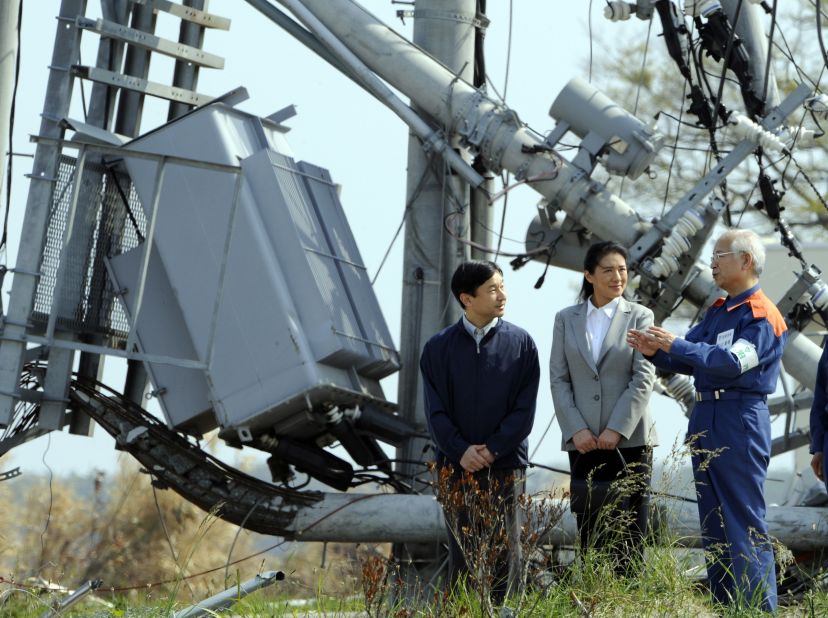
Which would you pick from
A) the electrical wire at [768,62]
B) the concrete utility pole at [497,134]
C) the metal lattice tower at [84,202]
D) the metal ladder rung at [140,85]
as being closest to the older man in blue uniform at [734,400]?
the concrete utility pole at [497,134]

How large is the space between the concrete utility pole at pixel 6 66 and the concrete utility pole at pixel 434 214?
8.94 feet

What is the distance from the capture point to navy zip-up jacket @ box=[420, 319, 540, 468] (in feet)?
21.4

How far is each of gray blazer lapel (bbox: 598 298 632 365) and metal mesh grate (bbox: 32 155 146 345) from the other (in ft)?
12.5

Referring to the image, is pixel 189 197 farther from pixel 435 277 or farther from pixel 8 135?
pixel 435 277

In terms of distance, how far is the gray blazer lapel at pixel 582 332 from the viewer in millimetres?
6570

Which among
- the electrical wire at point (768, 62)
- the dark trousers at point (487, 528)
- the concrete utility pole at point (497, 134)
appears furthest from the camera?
the concrete utility pole at point (497, 134)

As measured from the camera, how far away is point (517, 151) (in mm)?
9758


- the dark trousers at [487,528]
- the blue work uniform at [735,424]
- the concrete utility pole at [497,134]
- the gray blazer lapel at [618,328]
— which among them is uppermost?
the concrete utility pole at [497,134]

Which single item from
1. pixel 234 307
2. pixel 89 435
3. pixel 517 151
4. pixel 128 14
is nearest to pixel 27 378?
pixel 89 435

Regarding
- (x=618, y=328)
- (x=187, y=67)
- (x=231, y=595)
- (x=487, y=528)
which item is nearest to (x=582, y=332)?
(x=618, y=328)

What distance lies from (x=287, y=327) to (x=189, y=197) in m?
1.06

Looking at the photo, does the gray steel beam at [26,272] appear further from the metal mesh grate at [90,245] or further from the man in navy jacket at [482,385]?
the man in navy jacket at [482,385]

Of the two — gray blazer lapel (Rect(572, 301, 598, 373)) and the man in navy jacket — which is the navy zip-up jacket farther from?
gray blazer lapel (Rect(572, 301, 598, 373))

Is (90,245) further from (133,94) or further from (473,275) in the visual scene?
(473,275)
